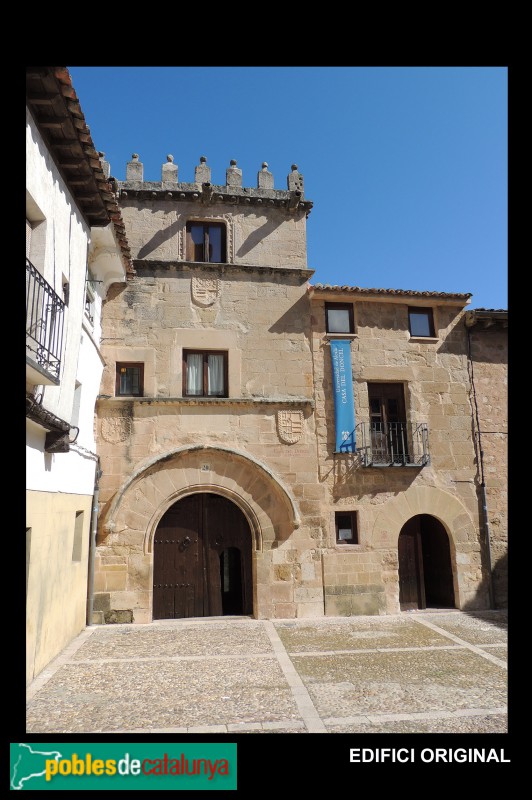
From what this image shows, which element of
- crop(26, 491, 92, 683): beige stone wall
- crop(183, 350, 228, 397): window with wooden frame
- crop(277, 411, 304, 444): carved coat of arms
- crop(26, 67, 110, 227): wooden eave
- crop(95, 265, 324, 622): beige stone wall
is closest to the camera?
crop(26, 67, 110, 227): wooden eave

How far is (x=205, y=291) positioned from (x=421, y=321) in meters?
4.92

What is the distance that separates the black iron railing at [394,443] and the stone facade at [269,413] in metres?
0.14

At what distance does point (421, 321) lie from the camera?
11578 millimetres

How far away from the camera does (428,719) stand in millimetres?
5156

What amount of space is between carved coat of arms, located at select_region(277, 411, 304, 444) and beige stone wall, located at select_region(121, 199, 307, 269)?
131 inches

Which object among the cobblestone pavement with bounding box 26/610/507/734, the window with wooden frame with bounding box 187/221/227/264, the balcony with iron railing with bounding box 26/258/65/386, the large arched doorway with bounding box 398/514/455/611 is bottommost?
the cobblestone pavement with bounding box 26/610/507/734

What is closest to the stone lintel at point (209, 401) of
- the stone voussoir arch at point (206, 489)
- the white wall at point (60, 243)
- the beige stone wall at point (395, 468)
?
the beige stone wall at point (395, 468)

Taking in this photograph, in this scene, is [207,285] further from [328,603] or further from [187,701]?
[187,701]

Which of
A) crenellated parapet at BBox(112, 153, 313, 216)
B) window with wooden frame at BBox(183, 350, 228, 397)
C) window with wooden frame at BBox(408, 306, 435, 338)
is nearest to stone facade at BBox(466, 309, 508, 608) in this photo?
window with wooden frame at BBox(408, 306, 435, 338)

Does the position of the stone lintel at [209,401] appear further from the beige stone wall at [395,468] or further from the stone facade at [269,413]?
the beige stone wall at [395,468]

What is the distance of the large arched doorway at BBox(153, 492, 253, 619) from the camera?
9.80 meters

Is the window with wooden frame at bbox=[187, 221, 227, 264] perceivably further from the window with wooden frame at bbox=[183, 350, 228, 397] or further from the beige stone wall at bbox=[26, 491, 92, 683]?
the beige stone wall at bbox=[26, 491, 92, 683]
